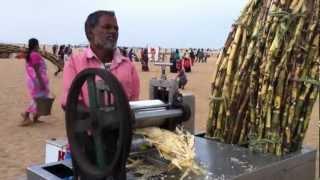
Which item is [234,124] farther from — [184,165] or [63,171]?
[63,171]

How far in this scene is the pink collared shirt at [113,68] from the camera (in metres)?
2.95

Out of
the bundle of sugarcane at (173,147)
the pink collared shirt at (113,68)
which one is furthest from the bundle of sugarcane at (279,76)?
the pink collared shirt at (113,68)

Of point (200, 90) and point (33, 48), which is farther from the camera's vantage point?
point (200, 90)

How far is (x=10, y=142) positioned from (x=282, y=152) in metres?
6.29

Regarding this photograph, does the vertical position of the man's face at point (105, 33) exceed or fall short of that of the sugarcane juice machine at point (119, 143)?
it exceeds it

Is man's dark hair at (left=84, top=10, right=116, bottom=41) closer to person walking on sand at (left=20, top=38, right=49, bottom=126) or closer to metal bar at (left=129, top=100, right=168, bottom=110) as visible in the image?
metal bar at (left=129, top=100, right=168, bottom=110)

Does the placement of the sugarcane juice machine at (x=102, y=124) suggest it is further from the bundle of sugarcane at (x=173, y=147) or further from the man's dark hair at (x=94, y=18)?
the man's dark hair at (x=94, y=18)

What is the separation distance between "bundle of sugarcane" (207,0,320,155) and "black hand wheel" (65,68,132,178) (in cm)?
102

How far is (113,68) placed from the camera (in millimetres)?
3094

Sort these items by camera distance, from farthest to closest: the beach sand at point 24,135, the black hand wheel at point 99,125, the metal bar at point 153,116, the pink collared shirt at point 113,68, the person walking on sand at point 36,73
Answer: the person walking on sand at point 36,73 → the beach sand at point 24,135 → the pink collared shirt at point 113,68 → the metal bar at point 153,116 → the black hand wheel at point 99,125

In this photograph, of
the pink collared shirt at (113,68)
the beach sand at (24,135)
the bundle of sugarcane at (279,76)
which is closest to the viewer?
the bundle of sugarcane at (279,76)

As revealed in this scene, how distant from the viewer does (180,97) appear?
2609mm

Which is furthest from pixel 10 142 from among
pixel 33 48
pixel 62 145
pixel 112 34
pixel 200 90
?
pixel 200 90

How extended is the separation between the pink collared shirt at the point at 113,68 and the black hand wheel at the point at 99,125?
63 centimetres
